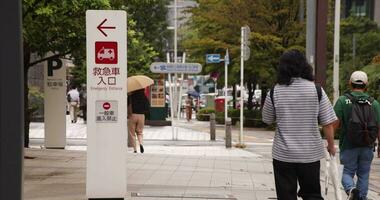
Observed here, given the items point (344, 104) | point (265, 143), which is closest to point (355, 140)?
point (344, 104)

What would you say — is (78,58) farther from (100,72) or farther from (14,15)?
(14,15)

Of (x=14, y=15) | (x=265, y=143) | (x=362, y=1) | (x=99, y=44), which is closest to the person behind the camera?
(x=14, y=15)

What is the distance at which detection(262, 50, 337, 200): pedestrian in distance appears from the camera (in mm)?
5660

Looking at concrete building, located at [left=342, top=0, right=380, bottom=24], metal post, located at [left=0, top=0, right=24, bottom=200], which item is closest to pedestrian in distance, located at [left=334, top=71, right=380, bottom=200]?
metal post, located at [left=0, top=0, right=24, bottom=200]

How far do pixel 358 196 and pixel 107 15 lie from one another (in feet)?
11.9

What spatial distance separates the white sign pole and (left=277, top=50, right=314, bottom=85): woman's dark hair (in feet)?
33.9

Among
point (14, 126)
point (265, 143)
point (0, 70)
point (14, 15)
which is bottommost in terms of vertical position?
point (265, 143)

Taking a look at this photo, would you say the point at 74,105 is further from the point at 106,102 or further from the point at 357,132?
the point at 357,132

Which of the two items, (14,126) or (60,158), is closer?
(14,126)

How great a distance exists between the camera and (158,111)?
89.7 ft

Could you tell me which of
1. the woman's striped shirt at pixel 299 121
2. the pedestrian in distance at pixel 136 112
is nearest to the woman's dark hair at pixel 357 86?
the woman's striped shirt at pixel 299 121

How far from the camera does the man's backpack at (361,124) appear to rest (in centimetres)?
749

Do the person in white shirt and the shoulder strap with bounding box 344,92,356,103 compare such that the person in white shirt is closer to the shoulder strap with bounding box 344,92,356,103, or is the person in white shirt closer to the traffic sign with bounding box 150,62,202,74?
the traffic sign with bounding box 150,62,202,74

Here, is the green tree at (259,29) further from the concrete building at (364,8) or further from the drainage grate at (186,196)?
the concrete building at (364,8)
